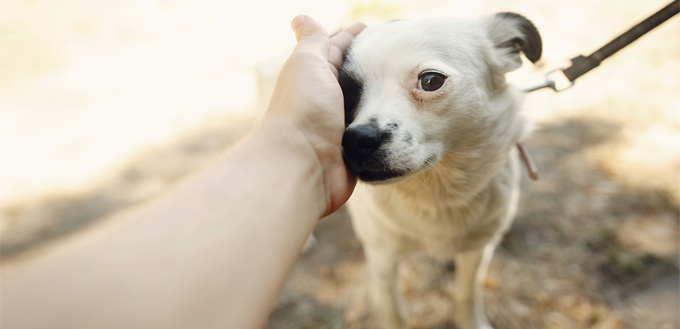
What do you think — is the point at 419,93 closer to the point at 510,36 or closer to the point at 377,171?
the point at 377,171

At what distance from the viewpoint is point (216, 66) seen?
6.53 meters

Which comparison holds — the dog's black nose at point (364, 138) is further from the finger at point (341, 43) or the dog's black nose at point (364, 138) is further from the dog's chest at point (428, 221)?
the dog's chest at point (428, 221)

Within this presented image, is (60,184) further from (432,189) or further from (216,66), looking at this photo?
(432,189)

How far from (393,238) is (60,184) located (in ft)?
13.9

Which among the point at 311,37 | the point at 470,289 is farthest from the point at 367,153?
the point at 470,289

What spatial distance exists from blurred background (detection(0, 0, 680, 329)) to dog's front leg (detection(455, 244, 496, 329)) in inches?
6.0

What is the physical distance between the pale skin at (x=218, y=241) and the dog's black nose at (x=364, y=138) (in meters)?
0.07

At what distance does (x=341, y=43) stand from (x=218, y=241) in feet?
4.08

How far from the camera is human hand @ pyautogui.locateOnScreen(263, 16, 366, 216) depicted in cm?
148

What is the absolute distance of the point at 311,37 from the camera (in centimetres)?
170

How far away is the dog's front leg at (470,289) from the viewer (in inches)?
95.9

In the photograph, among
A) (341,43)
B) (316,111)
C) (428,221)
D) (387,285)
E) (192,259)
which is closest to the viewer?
(192,259)

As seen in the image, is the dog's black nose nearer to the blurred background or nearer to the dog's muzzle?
the dog's muzzle

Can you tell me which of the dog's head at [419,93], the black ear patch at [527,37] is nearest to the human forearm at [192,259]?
the dog's head at [419,93]
